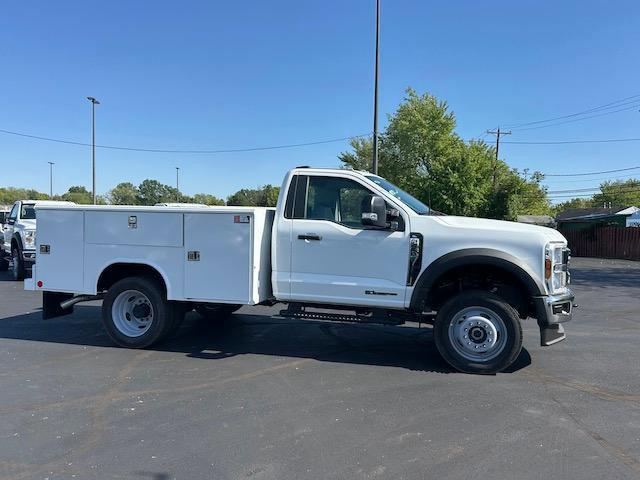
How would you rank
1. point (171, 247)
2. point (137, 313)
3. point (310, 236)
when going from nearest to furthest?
point (310, 236) → point (171, 247) → point (137, 313)

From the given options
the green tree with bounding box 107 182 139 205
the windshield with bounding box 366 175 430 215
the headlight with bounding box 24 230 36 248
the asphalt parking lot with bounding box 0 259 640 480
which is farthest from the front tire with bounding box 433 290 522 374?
the green tree with bounding box 107 182 139 205

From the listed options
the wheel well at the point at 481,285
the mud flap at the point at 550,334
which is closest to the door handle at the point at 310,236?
the wheel well at the point at 481,285

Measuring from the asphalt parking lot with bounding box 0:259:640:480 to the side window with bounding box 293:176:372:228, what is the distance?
1839mm

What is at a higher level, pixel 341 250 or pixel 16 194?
pixel 16 194

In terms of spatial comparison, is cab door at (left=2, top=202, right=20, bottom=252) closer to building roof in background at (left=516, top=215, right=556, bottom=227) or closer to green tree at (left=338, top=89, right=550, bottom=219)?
green tree at (left=338, top=89, right=550, bottom=219)

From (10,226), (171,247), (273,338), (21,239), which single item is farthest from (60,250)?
(10,226)

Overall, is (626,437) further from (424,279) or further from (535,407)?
(424,279)

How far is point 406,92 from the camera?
45.4m

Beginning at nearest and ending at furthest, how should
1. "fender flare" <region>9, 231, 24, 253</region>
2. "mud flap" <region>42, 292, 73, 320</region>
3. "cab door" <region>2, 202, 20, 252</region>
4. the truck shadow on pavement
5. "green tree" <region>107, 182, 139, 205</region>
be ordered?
the truck shadow on pavement
"mud flap" <region>42, 292, 73, 320</region>
"fender flare" <region>9, 231, 24, 253</region>
"cab door" <region>2, 202, 20, 252</region>
"green tree" <region>107, 182, 139, 205</region>

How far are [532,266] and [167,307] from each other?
455cm

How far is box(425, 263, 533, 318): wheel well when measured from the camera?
19.9 feet

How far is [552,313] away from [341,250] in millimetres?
2485

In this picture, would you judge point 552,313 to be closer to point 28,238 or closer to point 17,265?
point 28,238

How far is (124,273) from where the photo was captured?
283 inches
